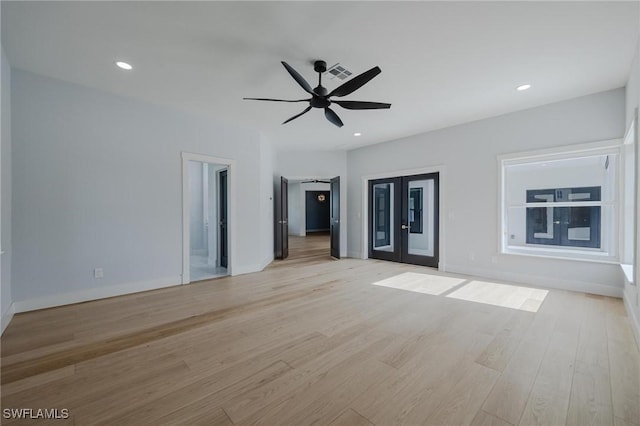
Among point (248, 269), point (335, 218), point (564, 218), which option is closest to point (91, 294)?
point (248, 269)

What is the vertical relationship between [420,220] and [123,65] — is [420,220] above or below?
below

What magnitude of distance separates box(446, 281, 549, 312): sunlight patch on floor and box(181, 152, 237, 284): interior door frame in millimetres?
3800

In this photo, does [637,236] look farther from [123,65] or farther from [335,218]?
[123,65]

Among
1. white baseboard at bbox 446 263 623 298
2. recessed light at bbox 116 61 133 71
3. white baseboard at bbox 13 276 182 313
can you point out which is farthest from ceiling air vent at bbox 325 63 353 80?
white baseboard at bbox 446 263 623 298

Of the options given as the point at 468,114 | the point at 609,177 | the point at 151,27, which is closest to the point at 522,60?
the point at 468,114

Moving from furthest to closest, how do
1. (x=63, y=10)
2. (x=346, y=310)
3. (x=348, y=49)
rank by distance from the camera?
(x=346, y=310), (x=348, y=49), (x=63, y=10)

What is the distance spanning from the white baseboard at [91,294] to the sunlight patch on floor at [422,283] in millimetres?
3457

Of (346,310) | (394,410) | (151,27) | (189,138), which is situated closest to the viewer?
(394,410)

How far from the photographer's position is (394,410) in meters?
1.57

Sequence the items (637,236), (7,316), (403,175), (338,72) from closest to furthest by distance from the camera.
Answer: (637,236) → (7,316) → (338,72) → (403,175)

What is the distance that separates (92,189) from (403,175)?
5.59 m

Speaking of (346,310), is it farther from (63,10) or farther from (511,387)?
(63,10)

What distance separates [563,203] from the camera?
4.18 meters

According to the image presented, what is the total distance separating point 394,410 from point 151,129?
464 cm
